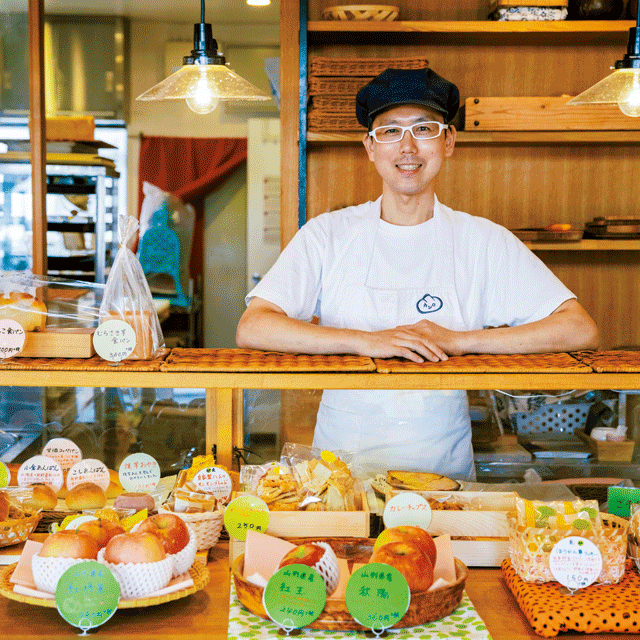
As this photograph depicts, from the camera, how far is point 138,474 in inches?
59.2

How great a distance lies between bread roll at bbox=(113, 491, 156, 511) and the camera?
1434 mm

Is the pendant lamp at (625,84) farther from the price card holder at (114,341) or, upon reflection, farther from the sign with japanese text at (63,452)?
the sign with japanese text at (63,452)

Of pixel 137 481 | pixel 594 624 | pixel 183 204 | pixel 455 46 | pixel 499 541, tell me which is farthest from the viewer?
pixel 183 204

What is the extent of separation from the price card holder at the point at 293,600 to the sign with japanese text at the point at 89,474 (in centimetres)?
57

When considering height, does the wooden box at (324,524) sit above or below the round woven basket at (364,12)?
below

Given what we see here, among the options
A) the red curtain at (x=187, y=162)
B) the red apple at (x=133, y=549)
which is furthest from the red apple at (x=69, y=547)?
the red curtain at (x=187, y=162)

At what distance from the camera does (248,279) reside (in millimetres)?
6188

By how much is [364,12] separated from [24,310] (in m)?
2.10

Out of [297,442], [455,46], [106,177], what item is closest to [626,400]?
[297,442]

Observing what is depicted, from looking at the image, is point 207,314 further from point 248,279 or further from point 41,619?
point 41,619

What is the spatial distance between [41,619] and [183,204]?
5688 millimetres

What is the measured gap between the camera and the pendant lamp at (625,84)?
1.98 meters

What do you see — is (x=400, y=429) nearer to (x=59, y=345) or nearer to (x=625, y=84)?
(x=59, y=345)

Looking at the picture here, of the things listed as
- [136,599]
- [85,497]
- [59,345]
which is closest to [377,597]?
[136,599]
